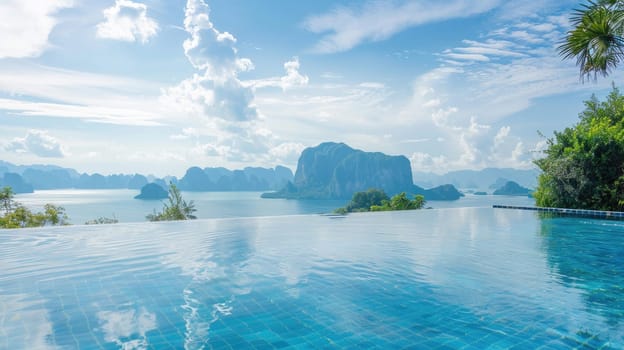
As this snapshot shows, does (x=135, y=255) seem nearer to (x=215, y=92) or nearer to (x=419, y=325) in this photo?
(x=419, y=325)

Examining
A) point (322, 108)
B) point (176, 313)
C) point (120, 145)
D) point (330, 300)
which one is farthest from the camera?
point (120, 145)

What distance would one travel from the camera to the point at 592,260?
4.49 metres

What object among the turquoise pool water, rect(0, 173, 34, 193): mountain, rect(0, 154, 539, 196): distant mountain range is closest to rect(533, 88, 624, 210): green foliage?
the turquoise pool water

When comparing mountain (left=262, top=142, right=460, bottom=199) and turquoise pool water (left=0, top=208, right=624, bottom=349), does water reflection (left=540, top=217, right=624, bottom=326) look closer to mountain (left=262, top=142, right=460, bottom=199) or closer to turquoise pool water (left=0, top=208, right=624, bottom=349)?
turquoise pool water (left=0, top=208, right=624, bottom=349)

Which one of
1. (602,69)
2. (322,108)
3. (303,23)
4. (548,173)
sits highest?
(303,23)

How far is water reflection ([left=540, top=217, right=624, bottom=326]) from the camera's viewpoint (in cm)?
297

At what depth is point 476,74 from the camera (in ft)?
43.3

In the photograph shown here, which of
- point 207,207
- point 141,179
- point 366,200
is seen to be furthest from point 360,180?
point 141,179

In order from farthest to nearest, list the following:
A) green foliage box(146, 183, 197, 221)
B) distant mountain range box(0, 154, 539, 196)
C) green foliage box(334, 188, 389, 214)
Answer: distant mountain range box(0, 154, 539, 196), green foliage box(334, 188, 389, 214), green foliage box(146, 183, 197, 221)

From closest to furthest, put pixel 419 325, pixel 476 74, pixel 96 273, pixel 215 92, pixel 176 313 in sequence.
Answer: pixel 419 325, pixel 176 313, pixel 96 273, pixel 476 74, pixel 215 92

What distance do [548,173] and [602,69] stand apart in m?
3.56

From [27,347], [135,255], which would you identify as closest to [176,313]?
[27,347]

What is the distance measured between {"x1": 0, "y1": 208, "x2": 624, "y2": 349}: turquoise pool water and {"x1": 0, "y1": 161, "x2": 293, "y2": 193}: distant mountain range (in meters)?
121

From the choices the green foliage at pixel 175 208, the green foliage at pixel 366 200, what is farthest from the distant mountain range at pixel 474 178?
the green foliage at pixel 175 208
